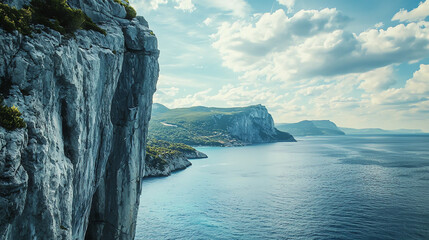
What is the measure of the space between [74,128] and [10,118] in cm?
598

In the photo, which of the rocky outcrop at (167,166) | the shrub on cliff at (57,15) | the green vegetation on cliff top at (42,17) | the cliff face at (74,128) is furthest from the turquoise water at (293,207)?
the green vegetation on cliff top at (42,17)

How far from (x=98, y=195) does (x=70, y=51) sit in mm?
19392

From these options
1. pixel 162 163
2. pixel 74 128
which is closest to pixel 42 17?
pixel 74 128

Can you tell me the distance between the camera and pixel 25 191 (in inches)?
485

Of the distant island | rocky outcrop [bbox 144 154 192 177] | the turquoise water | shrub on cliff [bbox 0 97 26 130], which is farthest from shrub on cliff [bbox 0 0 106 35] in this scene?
the distant island

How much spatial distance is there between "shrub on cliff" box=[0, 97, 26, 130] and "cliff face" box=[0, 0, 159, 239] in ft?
1.19

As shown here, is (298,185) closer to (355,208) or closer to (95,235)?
(355,208)

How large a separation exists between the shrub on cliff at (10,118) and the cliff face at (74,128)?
36cm

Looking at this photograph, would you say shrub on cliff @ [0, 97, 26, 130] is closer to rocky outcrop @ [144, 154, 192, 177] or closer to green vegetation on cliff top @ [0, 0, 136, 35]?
green vegetation on cliff top @ [0, 0, 136, 35]

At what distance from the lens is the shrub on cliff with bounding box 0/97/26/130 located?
39.4 feet

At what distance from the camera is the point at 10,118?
40.5ft

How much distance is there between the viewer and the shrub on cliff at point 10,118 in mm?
12016

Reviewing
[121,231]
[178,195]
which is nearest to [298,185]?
[178,195]

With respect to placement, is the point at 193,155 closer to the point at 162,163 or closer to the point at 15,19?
the point at 162,163
